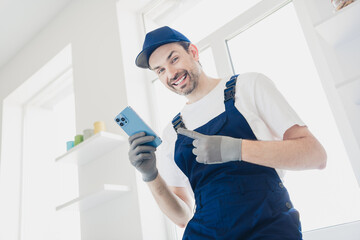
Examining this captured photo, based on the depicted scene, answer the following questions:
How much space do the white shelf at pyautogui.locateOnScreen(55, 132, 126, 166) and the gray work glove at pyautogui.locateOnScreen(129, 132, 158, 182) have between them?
2.29 feet

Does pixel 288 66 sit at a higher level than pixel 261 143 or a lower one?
higher

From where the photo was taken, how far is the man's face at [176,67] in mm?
1296

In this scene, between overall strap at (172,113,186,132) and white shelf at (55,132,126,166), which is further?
white shelf at (55,132,126,166)

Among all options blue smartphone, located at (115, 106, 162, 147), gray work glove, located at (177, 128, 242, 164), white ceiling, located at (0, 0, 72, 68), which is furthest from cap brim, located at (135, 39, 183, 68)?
white ceiling, located at (0, 0, 72, 68)

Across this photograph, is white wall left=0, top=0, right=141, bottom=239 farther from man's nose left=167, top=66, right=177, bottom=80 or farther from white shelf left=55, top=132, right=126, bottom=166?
man's nose left=167, top=66, right=177, bottom=80

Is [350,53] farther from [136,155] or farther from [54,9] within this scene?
[54,9]

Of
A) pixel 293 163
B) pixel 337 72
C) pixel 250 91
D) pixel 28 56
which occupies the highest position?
pixel 28 56

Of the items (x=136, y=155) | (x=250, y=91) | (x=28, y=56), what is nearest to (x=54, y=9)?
(x=28, y=56)

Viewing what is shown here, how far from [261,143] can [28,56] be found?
312cm

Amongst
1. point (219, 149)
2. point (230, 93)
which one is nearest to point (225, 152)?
point (219, 149)

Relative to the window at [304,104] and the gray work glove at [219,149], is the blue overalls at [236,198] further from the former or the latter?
the window at [304,104]

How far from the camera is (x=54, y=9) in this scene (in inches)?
120

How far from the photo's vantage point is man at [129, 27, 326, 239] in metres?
0.93

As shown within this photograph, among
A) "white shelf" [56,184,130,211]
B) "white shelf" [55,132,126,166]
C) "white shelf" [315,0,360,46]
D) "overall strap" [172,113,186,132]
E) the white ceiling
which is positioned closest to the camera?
"white shelf" [315,0,360,46]
